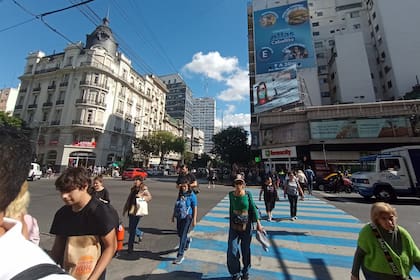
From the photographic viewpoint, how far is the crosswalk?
3.89 m

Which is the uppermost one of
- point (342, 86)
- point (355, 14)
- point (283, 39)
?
point (355, 14)

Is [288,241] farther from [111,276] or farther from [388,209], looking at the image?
[111,276]

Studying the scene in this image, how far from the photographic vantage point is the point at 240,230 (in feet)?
12.3

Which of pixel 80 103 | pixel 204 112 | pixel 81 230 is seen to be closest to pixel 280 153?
pixel 81 230

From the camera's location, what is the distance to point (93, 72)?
36.2 metres

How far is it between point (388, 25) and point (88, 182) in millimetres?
52253

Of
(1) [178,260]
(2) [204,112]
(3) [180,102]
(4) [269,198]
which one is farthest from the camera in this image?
(2) [204,112]

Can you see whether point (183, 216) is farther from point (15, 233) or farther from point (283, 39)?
point (283, 39)

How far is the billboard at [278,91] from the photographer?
30.1 metres

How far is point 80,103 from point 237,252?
39.0m

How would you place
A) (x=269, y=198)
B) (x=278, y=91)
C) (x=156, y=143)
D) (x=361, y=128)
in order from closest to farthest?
(x=269, y=198), (x=361, y=128), (x=278, y=91), (x=156, y=143)

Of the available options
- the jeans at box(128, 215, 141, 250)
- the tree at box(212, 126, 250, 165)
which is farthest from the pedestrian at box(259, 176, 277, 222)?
the tree at box(212, 126, 250, 165)

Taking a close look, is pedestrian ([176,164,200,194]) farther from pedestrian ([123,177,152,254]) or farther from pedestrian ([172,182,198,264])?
pedestrian ([123,177,152,254])

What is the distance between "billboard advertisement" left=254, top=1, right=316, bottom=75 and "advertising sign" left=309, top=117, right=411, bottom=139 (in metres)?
17.4
